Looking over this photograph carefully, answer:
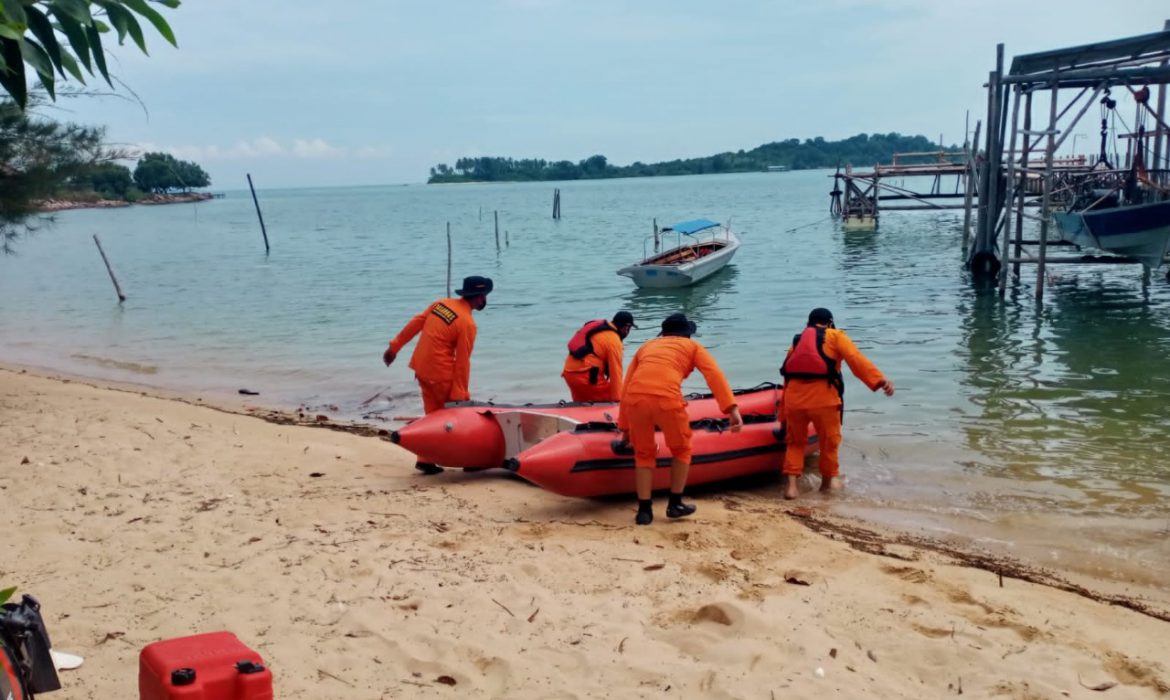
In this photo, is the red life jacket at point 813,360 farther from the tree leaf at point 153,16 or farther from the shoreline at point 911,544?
the tree leaf at point 153,16

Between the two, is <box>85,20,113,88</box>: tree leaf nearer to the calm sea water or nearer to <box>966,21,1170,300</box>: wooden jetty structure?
the calm sea water

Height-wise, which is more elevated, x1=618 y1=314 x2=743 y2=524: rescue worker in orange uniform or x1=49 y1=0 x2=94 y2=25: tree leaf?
x1=49 y1=0 x2=94 y2=25: tree leaf

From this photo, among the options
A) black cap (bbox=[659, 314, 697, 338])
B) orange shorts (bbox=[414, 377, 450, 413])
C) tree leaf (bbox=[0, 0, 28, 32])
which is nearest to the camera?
tree leaf (bbox=[0, 0, 28, 32])

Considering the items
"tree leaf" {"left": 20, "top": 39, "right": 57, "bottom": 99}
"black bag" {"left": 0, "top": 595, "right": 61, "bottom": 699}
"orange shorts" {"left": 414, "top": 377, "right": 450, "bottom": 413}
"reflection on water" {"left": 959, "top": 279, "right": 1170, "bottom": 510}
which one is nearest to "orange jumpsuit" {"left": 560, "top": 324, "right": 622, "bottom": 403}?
"orange shorts" {"left": 414, "top": 377, "right": 450, "bottom": 413}

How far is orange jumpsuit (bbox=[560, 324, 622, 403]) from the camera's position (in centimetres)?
844

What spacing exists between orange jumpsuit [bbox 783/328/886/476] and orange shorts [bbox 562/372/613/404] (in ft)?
5.26

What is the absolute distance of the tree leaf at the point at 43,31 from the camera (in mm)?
2439

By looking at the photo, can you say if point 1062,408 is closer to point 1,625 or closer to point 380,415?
point 380,415

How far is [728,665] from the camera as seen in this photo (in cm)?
440

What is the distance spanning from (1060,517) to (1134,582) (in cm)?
125

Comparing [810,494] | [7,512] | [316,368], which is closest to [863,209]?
[316,368]

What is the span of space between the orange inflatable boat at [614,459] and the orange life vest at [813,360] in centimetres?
80

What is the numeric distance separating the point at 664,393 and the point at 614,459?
88 centimetres

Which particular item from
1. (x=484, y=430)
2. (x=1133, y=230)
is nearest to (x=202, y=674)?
(x=484, y=430)
